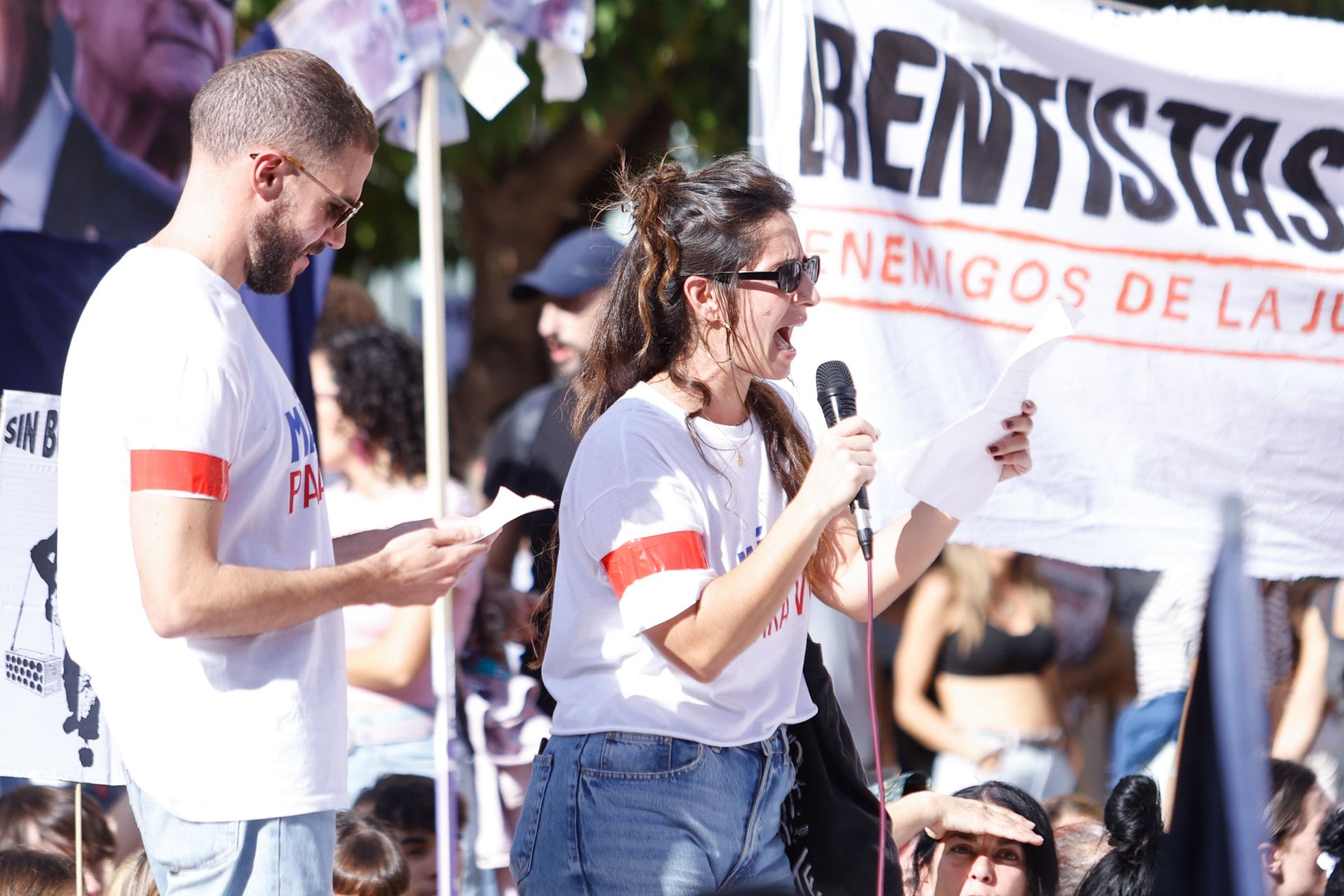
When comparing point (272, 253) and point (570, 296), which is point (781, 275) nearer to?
point (272, 253)

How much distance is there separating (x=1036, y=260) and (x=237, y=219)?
234 cm

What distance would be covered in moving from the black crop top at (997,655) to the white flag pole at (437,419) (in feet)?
6.59

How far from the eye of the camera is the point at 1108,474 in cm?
391

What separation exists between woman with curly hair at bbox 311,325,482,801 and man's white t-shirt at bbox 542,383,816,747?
5.96ft

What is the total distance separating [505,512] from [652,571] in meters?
0.27

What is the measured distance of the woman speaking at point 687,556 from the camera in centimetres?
232

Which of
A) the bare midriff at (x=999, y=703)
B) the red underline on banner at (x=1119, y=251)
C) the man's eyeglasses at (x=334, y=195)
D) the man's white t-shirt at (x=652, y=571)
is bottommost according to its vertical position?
the bare midriff at (x=999, y=703)

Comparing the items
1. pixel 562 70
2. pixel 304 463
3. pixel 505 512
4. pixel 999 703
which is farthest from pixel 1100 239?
pixel 304 463

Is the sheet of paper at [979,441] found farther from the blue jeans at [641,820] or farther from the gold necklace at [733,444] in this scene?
the blue jeans at [641,820]

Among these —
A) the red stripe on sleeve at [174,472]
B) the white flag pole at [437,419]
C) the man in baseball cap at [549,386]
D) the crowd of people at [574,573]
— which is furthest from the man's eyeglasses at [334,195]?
the man in baseball cap at [549,386]

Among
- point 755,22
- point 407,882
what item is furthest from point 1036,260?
point 407,882

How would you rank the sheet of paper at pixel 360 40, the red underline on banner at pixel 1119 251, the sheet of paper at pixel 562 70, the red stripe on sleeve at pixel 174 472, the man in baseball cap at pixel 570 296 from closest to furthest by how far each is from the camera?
1. the red stripe on sleeve at pixel 174 472
2. the red underline on banner at pixel 1119 251
3. the sheet of paper at pixel 360 40
4. the sheet of paper at pixel 562 70
5. the man in baseball cap at pixel 570 296

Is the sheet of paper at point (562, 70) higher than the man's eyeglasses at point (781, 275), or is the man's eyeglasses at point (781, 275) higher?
the sheet of paper at point (562, 70)

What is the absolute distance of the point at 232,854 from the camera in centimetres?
217
